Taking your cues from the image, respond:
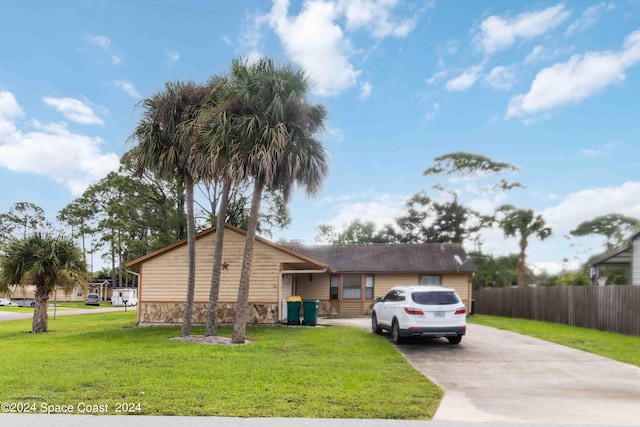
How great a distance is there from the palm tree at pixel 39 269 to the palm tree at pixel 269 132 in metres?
8.21

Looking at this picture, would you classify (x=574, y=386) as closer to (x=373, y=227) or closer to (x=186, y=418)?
(x=186, y=418)

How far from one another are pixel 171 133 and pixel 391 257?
1511cm

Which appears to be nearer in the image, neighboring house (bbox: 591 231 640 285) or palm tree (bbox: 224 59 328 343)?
palm tree (bbox: 224 59 328 343)

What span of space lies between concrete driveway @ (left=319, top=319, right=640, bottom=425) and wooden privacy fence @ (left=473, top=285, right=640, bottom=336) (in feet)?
16.6

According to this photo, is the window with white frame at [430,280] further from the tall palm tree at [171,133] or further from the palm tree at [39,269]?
the palm tree at [39,269]

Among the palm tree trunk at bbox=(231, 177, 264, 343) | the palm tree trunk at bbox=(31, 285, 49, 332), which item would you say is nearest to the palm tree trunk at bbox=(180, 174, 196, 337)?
the palm tree trunk at bbox=(231, 177, 264, 343)

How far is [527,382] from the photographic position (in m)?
8.76

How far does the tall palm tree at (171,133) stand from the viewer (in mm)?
15406

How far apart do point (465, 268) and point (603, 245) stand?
30945mm

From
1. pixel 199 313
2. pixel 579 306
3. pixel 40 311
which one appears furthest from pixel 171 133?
pixel 579 306

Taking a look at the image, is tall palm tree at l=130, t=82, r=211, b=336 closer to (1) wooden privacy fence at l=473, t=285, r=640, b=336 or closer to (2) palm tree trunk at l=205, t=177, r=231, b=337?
(2) palm tree trunk at l=205, t=177, r=231, b=337

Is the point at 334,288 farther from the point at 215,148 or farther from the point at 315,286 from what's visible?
the point at 215,148

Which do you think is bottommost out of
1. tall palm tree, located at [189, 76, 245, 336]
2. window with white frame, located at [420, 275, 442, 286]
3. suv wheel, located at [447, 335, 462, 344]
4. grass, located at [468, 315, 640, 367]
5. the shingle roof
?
grass, located at [468, 315, 640, 367]

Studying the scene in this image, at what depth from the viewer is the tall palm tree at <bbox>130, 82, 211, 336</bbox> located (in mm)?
15406
